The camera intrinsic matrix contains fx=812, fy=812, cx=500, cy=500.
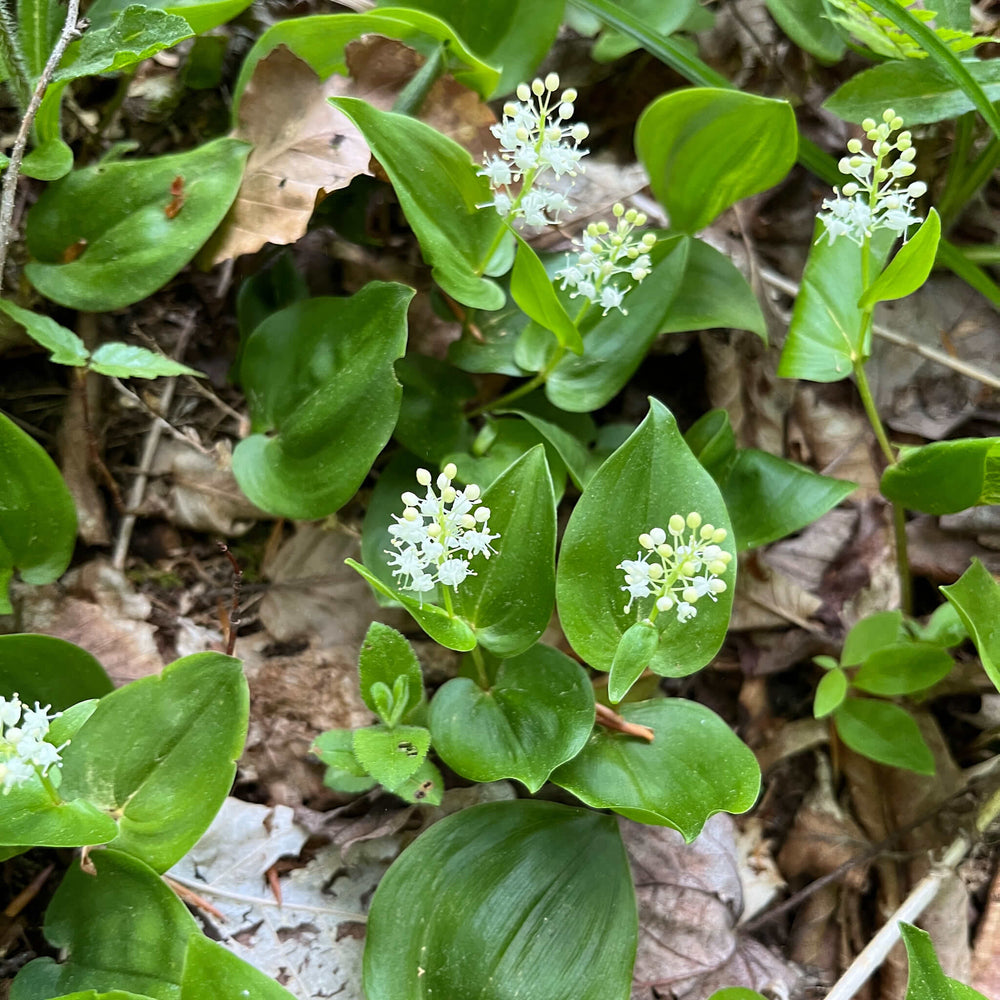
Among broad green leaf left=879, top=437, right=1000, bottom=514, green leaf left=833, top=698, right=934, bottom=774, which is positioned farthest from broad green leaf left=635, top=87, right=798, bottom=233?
green leaf left=833, top=698, right=934, bottom=774

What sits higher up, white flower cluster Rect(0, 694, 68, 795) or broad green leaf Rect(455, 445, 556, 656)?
broad green leaf Rect(455, 445, 556, 656)

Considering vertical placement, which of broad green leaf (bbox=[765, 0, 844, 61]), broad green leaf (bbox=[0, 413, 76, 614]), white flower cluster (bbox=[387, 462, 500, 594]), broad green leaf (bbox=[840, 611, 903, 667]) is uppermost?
broad green leaf (bbox=[765, 0, 844, 61])

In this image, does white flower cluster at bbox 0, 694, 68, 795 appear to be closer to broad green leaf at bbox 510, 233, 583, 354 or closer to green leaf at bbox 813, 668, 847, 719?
broad green leaf at bbox 510, 233, 583, 354

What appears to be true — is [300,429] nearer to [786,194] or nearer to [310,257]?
[310,257]

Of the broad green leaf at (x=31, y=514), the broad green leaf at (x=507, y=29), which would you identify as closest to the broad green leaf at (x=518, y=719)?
the broad green leaf at (x=31, y=514)

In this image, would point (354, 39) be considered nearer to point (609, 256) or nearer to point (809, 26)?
point (609, 256)

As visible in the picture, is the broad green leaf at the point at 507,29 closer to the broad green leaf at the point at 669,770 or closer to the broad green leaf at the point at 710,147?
the broad green leaf at the point at 710,147

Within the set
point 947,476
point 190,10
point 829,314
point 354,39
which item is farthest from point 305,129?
point 947,476
